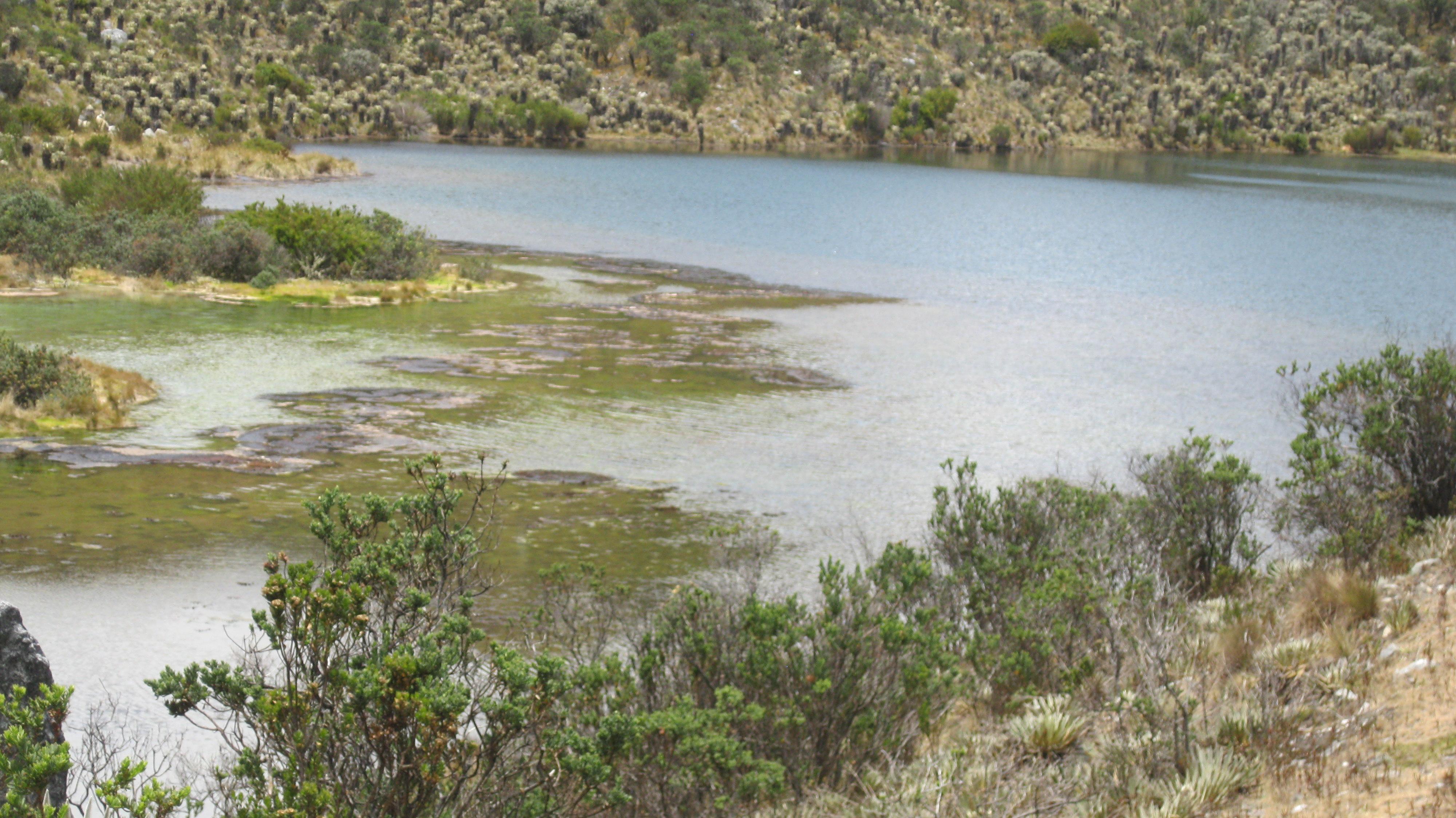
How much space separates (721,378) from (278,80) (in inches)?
2526

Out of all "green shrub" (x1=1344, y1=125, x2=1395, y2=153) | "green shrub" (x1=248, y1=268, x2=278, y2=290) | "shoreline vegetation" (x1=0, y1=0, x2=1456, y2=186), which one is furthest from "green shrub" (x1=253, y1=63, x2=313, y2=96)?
"green shrub" (x1=1344, y1=125, x2=1395, y2=153)

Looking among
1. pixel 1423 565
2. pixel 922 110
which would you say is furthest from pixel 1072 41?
pixel 1423 565

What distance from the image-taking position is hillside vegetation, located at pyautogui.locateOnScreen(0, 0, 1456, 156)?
68.9 metres

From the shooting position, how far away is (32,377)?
14.1m

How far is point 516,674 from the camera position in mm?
4078

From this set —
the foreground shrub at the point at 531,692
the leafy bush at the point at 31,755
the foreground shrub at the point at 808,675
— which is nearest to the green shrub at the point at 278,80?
the foreground shrub at the point at 531,692

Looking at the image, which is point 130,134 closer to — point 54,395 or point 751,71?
point 54,395

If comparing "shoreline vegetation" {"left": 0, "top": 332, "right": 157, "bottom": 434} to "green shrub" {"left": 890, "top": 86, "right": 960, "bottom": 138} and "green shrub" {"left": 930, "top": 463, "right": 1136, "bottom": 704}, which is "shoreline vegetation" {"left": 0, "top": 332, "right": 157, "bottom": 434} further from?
"green shrub" {"left": 890, "top": 86, "right": 960, "bottom": 138}

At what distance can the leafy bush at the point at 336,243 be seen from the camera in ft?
85.2

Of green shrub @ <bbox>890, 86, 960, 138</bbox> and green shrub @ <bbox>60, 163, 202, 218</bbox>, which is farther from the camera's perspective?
green shrub @ <bbox>890, 86, 960, 138</bbox>

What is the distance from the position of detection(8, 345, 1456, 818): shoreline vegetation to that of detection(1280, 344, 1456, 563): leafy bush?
3.3 inches

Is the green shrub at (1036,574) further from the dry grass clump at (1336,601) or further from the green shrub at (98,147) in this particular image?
the green shrub at (98,147)

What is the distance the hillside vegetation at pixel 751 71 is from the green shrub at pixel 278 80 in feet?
0.65

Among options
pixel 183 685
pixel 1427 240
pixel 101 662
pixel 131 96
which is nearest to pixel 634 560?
pixel 101 662
